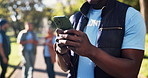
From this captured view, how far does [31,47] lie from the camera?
7.17 meters

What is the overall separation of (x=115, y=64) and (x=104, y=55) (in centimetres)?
9

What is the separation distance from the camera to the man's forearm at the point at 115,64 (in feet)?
4.14

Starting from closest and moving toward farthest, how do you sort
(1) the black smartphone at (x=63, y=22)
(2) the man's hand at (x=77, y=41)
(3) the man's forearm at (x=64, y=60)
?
1. (2) the man's hand at (x=77, y=41)
2. (1) the black smartphone at (x=63, y=22)
3. (3) the man's forearm at (x=64, y=60)

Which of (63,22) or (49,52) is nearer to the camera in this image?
(63,22)

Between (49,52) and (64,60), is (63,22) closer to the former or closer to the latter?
(64,60)

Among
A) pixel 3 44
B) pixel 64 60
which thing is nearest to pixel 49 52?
pixel 3 44

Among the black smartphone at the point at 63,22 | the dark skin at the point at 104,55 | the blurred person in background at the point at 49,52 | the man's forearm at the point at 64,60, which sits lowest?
the blurred person in background at the point at 49,52

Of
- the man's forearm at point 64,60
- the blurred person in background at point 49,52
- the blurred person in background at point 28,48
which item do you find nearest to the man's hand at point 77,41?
the man's forearm at point 64,60

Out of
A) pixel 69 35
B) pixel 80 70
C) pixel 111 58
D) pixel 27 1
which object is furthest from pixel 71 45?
pixel 27 1

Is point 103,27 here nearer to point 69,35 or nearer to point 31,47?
point 69,35

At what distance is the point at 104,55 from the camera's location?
1277mm

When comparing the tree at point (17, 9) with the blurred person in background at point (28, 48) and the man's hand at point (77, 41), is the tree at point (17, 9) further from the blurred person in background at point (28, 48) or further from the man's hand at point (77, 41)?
the man's hand at point (77, 41)

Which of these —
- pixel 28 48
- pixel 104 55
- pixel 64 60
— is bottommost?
pixel 28 48

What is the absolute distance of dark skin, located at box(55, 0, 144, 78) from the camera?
1203 mm
